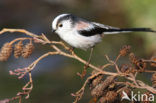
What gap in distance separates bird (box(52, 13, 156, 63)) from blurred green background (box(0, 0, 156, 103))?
1.76 meters

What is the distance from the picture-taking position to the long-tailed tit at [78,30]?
3.07m

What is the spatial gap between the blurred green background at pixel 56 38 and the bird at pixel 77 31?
176cm

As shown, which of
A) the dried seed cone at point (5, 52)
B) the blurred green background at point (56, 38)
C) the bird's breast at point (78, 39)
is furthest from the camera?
the blurred green background at point (56, 38)

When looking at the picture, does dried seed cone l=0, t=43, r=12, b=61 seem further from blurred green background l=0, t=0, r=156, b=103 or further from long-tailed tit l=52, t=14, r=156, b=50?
blurred green background l=0, t=0, r=156, b=103

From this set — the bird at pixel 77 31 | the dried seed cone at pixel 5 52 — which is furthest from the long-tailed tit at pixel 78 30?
the dried seed cone at pixel 5 52

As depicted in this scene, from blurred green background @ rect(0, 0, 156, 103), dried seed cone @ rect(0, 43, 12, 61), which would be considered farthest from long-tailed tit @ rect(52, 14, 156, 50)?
blurred green background @ rect(0, 0, 156, 103)

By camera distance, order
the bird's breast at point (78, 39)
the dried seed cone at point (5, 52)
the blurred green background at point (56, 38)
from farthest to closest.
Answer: the blurred green background at point (56, 38)
the bird's breast at point (78, 39)
the dried seed cone at point (5, 52)

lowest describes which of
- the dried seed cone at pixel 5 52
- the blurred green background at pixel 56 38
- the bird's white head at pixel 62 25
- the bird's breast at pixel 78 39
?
the blurred green background at pixel 56 38

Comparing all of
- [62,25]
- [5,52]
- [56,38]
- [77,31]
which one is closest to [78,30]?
[77,31]

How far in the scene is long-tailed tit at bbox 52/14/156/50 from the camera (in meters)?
3.07

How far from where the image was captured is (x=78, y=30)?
315 cm

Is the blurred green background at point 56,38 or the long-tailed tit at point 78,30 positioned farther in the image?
the blurred green background at point 56,38

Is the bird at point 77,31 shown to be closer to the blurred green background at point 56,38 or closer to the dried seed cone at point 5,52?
the dried seed cone at point 5,52

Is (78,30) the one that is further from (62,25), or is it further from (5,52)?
(5,52)
